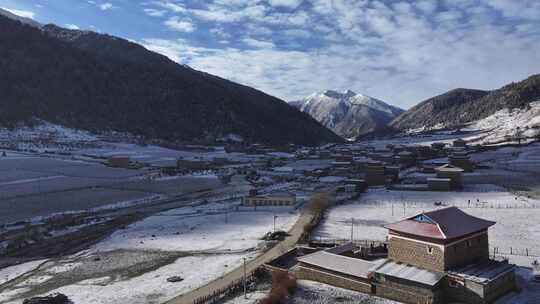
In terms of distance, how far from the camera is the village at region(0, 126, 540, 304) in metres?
24.9

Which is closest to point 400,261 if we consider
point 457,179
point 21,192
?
point 457,179

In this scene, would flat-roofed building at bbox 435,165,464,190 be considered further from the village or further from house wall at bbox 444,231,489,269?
house wall at bbox 444,231,489,269

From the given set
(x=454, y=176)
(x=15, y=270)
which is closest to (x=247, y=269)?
(x=15, y=270)

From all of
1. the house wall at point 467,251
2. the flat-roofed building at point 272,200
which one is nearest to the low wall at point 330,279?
the house wall at point 467,251

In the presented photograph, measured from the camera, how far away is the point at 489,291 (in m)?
22.8

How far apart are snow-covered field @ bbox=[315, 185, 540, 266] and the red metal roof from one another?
16.4 ft

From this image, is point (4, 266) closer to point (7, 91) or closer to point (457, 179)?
point (457, 179)

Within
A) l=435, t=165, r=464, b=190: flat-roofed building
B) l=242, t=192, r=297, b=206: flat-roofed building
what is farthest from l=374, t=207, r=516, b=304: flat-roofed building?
l=435, t=165, r=464, b=190: flat-roofed building

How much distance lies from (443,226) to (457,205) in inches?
1032

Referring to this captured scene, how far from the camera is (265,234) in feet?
127

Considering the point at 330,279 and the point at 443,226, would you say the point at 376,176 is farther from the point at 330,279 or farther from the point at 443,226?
the point at 330,279

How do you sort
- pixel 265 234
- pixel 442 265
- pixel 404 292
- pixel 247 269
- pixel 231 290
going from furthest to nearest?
pixel 265 234
pixel 247 269
pixel 231 290
pixel 442 265
pixel 404 292

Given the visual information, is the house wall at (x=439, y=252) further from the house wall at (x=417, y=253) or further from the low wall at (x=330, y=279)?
the low wall at (x=330, y=279)

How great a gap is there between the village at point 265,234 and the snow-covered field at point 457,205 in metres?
0.17
